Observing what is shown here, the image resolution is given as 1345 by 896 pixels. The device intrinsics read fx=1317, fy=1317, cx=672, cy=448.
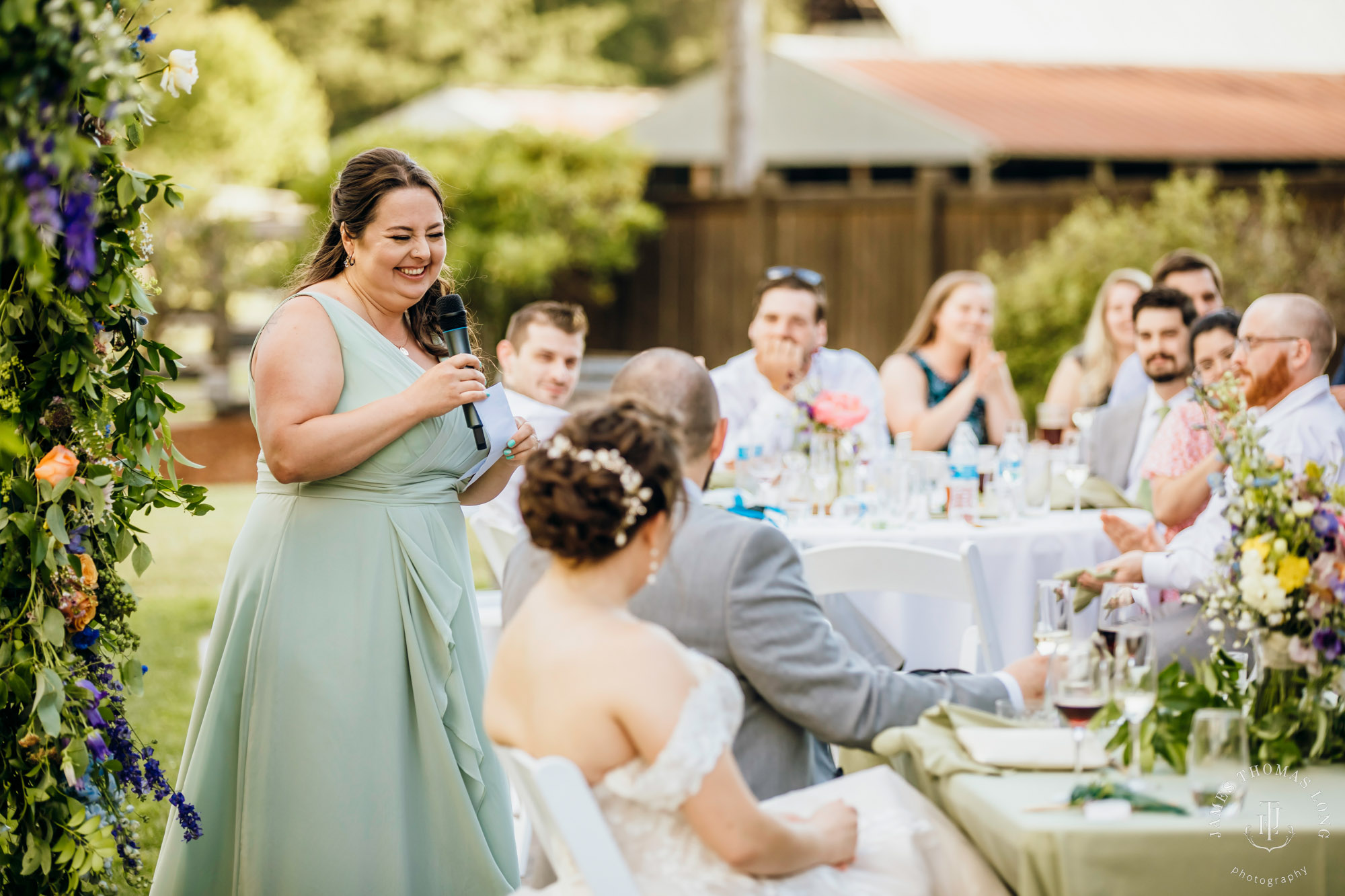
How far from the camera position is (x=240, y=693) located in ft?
10.1

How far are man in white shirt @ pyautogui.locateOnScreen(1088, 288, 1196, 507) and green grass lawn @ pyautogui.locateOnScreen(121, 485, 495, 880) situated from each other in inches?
147

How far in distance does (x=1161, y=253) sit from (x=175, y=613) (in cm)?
761

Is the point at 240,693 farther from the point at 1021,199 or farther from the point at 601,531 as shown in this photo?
the point at 1021,199

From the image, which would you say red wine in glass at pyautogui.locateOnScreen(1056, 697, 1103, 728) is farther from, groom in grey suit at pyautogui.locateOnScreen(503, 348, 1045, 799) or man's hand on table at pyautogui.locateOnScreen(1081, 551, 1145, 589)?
man's hand on table at pyautogui.locateOnScreen(1081, 551, 1145, 589)

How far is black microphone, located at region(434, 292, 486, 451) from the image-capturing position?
3.10 meters

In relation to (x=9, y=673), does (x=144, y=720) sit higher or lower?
lower

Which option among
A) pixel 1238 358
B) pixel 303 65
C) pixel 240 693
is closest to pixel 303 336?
pixel 240 693

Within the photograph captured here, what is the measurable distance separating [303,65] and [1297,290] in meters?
21.5

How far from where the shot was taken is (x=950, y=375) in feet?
20.8

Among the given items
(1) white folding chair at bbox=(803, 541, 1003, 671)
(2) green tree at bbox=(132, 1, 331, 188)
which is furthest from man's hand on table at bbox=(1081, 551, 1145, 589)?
(2) green tree at bbox=(132, 1, 331, 188)

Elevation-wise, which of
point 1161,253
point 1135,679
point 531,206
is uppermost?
point 531,206

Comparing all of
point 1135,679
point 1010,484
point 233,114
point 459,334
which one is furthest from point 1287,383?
point 233,114

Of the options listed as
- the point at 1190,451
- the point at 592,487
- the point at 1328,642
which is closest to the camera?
the point at 592,487

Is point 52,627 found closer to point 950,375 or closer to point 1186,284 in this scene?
point 950,375
